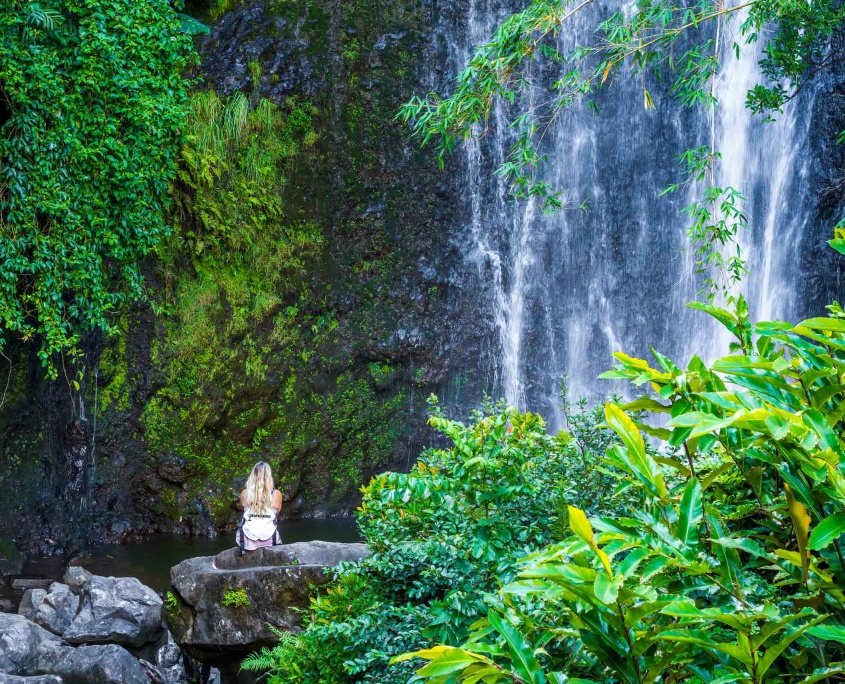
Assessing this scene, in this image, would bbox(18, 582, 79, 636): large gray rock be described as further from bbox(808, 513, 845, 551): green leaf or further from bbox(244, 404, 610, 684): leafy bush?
bbox(808, 513, 845, 551): green leaf

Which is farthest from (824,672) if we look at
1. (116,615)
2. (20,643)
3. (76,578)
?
(76,578)

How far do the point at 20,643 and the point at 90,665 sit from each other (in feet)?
2.07

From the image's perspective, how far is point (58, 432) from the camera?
38.1ft

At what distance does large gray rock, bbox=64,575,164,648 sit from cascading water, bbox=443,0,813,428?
7969 mm

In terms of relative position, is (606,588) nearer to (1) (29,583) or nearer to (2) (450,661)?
(2) (450,661)

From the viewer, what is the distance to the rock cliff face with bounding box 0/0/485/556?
12.0 meters

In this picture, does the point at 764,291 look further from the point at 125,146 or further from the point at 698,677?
the point at 698,677

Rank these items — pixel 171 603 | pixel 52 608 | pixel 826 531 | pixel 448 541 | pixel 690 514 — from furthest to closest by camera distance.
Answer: pixel 52 608 < pixel 171 603 < pixel 448 541 < pixel 690 514 < pixel 826 531

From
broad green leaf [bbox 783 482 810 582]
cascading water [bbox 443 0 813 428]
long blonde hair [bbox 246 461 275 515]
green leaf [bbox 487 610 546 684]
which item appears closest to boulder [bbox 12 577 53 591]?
long blonde hair [bbox 246 461 275 515]

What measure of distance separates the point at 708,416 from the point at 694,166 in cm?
592

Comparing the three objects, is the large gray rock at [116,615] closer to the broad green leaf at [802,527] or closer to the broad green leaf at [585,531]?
the broad green leaf at [585,531]

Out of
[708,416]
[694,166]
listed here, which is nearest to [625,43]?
[694,166]

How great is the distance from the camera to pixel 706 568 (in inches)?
72.6

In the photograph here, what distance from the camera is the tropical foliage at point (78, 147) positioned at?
366 inches
